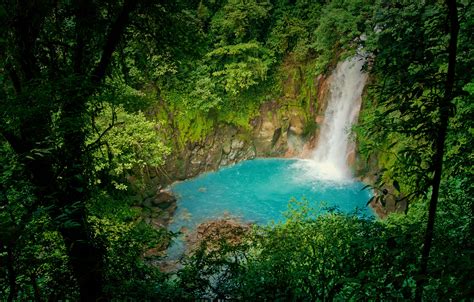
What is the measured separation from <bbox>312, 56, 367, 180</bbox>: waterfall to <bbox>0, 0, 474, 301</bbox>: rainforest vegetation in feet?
14.0

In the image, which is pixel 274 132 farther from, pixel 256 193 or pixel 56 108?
pixel 56 108

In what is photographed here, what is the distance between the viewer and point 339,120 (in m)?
15.2

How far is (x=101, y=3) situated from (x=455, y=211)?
5528 millimetres

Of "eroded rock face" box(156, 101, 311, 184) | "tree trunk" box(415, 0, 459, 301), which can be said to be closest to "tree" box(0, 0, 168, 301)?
"tree trunk" box(415, 0, 459, 301)

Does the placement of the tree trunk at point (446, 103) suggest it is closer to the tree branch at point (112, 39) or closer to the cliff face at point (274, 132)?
the tree branch at point (112, 39)

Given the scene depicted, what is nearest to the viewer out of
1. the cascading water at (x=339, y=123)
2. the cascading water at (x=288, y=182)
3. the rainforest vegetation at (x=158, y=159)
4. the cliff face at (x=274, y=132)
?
the rainforest vegetation at (x=158, y=159)

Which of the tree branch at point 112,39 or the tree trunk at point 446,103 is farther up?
the tree branch at point 112,39

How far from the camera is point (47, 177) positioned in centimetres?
336

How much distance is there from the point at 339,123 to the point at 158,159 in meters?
8.34

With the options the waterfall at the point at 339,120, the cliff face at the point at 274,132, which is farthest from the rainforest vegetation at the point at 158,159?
the cliff face at the point at 274,132

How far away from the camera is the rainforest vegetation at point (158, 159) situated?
2174 millimetres

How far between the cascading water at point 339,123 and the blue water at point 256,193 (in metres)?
0.69

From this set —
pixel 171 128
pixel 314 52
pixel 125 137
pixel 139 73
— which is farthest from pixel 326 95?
pixel 125 137

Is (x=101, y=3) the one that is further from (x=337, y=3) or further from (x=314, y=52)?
(x=314, y=52)
